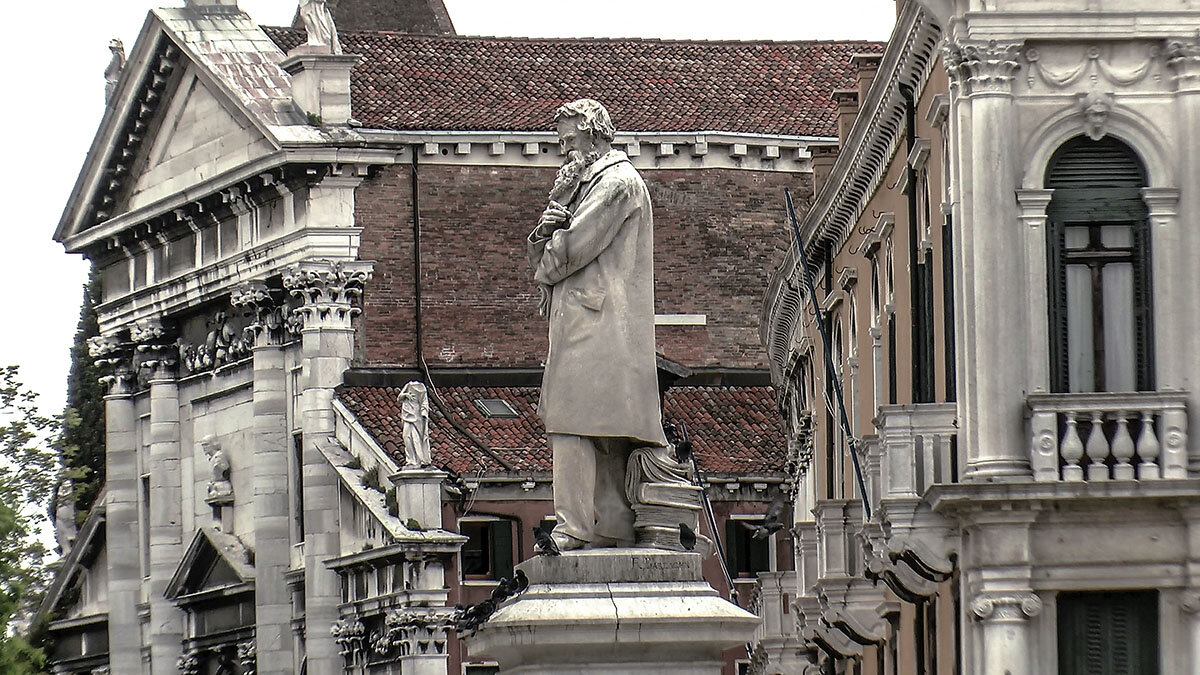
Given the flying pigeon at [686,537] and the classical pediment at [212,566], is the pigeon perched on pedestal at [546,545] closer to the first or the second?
the flying pigeon at [686,537]

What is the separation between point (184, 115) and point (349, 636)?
1164cm

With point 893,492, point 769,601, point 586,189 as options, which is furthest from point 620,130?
point 586,189

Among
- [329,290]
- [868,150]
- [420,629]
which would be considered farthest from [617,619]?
[329,290]

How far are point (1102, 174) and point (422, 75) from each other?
34.5 meters

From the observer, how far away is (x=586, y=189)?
857 inches

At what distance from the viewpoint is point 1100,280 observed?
3145 cm

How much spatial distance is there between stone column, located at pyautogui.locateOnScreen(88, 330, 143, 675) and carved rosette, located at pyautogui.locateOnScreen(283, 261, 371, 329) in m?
7.74

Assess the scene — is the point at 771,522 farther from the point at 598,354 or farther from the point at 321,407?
the point at 598,354

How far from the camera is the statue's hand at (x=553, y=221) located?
70.9 ft

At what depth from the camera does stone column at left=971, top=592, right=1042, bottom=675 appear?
103ft

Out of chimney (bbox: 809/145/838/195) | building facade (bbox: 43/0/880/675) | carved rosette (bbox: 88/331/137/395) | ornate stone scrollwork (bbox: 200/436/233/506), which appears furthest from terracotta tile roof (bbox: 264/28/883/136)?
chimney (bbox: 809/145/838/195)

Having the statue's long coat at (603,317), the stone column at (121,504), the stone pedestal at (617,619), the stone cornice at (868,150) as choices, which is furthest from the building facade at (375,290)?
the stone pedestal at (617,619)

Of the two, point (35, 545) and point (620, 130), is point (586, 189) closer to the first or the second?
point (620, 130)

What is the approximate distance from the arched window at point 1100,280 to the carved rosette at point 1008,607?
183cm
